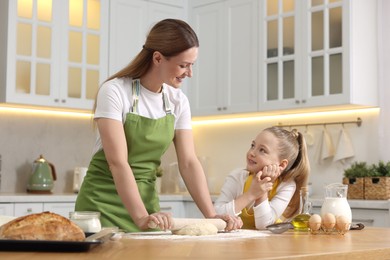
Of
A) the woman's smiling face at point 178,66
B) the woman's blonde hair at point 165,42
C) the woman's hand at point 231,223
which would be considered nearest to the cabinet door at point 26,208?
the woman's blonde hair at point 165,42

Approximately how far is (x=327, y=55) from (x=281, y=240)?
296 centimetres

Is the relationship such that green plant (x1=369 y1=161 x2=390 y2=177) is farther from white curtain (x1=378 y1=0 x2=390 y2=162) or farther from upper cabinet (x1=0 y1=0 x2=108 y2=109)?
upper cabinet (x1=0 y1=0 x2=108 y2=109)

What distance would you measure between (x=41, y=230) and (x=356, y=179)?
3.19m

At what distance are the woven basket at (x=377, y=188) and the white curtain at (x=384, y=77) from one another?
0.48 meters

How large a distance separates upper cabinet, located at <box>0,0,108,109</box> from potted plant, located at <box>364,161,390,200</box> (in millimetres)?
2017

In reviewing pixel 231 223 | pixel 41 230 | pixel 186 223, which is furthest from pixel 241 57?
pixel 41 230

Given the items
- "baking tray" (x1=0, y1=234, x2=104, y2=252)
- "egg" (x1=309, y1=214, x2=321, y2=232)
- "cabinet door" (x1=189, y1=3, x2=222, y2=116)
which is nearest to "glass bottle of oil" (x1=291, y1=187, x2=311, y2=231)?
"egg" (x1=309, y1=214, x2=321, y2=232)

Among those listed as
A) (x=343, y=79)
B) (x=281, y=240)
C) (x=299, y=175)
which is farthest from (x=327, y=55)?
(x=281, y=240)

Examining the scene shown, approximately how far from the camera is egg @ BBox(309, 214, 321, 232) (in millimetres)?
2287

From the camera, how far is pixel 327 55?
15.8ft

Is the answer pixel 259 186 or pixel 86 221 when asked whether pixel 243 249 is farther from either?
pixel 259 186

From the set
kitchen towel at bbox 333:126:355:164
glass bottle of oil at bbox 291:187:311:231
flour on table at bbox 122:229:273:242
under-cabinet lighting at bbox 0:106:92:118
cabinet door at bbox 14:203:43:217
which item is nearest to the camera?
flour on table at bbox 122:229:273:242

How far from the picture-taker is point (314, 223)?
229 centimetres

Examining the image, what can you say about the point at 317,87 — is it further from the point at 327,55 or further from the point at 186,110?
the point at 186,110
